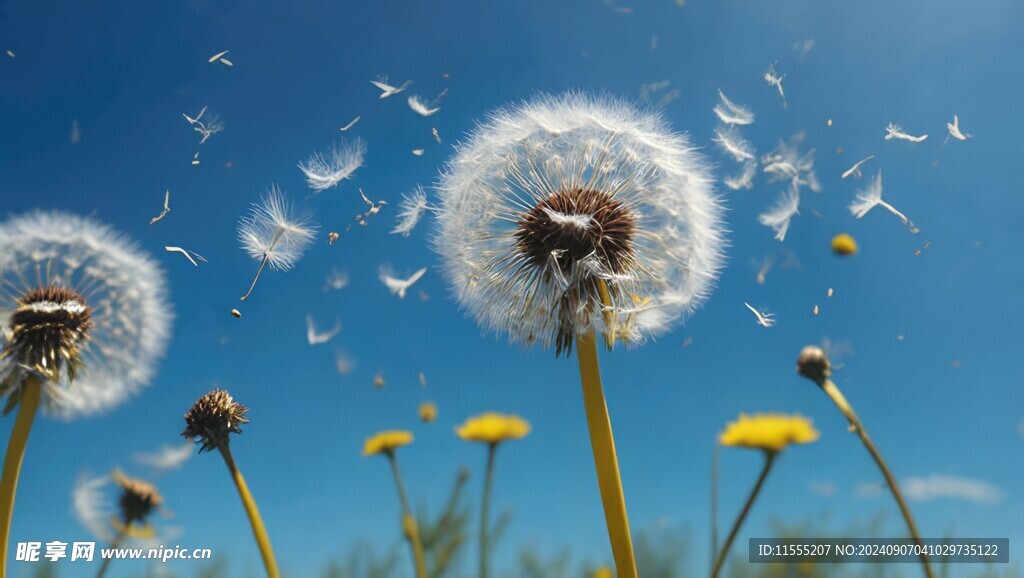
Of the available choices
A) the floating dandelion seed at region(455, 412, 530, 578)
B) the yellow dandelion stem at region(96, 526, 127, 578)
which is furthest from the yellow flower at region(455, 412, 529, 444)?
the yellow dandelion stem at region(96, 526, 127, 578)

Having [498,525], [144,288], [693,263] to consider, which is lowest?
[498,525]

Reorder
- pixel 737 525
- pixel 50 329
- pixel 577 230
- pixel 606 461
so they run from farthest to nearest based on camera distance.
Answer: pixel 50 329, pixel 577 230, pixel 606 461, pixel 737 525

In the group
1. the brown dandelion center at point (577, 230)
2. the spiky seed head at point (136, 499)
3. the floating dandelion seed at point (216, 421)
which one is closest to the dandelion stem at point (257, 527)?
the floating dandelion seed at point (216, 421)

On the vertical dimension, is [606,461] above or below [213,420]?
below

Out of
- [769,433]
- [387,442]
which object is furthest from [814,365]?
[387,442]

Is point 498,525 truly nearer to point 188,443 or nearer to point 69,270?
point 188,443

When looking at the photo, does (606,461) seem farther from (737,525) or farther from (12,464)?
(12,464)

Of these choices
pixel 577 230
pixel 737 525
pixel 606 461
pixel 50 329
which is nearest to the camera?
pixel 737 525

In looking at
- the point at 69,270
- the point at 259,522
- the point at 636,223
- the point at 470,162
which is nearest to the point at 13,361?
the point at 69,270
